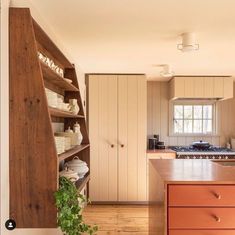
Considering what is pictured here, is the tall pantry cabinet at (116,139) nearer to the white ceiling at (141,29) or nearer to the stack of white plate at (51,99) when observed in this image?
the white ceiling at (141,29)

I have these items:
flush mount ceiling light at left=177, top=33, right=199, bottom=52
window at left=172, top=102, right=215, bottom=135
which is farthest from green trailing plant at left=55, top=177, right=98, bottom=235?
window at left=172, top=102, right=215, bottom=135

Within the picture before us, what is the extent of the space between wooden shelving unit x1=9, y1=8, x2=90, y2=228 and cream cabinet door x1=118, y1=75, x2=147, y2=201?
2.78 m

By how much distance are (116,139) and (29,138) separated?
2.82 metres

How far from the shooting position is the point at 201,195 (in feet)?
6.16

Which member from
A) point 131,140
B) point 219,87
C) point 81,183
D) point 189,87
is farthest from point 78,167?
point 219,87

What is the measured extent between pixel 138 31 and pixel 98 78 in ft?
6.72

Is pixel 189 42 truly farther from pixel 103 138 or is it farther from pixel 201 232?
pixel 103 138

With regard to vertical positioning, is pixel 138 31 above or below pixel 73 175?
above

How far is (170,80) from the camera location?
480 cm

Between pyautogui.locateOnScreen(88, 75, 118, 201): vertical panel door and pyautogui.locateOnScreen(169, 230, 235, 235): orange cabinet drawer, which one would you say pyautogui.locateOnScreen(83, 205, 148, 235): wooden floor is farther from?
pyautogui.locateOnScreen(169, 230, 235, 235): orange cabinet drawer

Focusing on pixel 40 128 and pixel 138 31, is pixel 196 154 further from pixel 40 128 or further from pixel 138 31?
pixel 40 128

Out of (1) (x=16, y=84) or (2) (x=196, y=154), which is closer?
(1) (x=16, y=84)

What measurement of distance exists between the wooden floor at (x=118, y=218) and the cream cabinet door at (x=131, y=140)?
0.28 m

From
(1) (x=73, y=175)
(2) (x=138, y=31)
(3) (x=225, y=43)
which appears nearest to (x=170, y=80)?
(3) (x=225, y=43)
